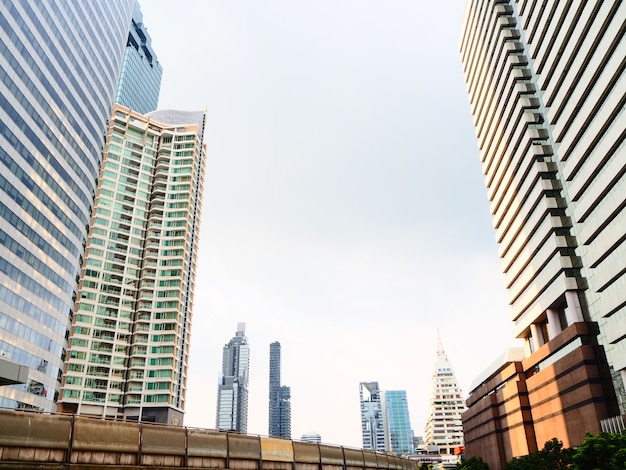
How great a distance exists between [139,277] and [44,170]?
58.0m

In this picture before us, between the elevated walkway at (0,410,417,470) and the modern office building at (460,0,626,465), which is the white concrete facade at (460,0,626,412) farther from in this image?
the elevated walkway at (0,410,417,470)

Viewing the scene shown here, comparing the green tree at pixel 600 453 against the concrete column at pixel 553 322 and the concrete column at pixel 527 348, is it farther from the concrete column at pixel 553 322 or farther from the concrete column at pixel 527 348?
the concrete column at pixel 527 348

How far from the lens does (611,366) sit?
67312 mm

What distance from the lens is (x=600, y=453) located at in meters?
39.1

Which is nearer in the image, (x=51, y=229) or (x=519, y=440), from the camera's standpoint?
(x=51, y=229)

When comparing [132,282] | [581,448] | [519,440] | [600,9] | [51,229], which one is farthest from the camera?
[132,282]

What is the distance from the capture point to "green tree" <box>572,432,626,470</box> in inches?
1506

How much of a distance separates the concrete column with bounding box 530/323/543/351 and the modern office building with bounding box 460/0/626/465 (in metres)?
0.25

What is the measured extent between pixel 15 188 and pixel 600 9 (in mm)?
78219

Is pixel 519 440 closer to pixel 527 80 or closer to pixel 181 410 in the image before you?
pixel 527 80

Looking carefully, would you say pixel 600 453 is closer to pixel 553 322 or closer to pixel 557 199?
pixel 553 322

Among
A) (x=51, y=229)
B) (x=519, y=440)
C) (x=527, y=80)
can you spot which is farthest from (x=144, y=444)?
(x=527, y=80)

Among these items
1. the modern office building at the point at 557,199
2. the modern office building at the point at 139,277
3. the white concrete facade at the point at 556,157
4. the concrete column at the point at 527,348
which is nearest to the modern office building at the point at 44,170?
the modern office building at the point at 139,277

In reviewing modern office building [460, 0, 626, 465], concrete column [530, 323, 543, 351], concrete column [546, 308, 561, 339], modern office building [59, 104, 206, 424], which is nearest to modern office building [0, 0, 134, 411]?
modern office building [59, 104, 206, 424]
